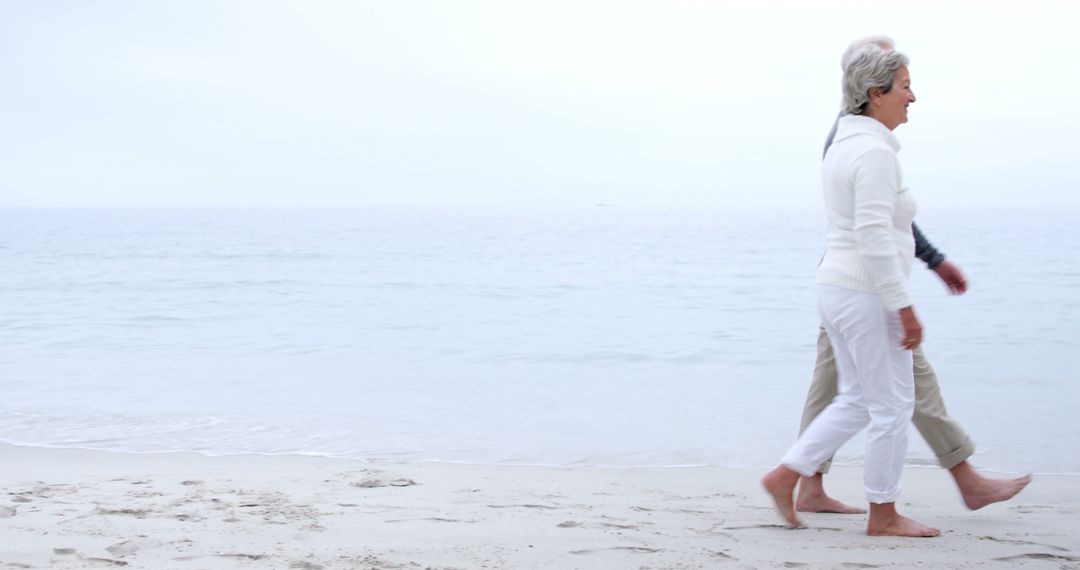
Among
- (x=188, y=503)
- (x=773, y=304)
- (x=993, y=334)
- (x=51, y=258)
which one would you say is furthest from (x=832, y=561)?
(x=51, y=258)

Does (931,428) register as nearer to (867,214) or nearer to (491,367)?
(867,214)

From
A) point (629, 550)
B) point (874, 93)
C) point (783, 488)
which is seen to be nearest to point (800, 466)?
point (783, 488)

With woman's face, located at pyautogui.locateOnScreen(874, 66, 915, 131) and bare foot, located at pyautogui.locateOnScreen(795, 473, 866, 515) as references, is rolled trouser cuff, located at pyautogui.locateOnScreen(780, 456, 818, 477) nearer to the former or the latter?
bare foot, located at pyautogui.locateOnScreen(795, 473, 866, 515)

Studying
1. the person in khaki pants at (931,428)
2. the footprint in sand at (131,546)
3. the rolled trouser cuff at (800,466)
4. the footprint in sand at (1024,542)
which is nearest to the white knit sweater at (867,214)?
the person in khaki pants at (931,428)

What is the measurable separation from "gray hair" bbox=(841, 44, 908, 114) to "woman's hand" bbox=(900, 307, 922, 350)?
0.63 metres

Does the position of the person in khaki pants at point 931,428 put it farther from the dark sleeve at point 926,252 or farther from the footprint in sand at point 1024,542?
the footprint in sand at point 1024,542

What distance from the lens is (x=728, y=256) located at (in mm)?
30578

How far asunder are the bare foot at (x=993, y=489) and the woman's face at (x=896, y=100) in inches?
55.1

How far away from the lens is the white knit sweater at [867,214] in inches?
112

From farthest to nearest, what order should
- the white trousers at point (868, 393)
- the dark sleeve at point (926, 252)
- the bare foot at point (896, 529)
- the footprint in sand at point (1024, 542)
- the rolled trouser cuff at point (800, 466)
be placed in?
the dark sleeve at point (926, 252), the rolled trouser cuff at point (800, 466), the bare foot at point (896, 529), the footprint in sand at point (1024, 542), the white trousers at point (868, 393)

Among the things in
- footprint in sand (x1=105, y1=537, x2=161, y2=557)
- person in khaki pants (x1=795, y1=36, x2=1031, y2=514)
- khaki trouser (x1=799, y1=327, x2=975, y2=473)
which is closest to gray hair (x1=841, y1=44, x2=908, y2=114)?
person in khaki pants (x1=795, y1=36, x2=1031, y2=514)

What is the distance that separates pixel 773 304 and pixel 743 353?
6021 millimetres

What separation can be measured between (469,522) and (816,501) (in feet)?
4.26

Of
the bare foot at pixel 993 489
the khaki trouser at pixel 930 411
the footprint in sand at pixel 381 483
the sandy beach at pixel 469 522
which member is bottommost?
the footprint in sand at pixel 381 483
